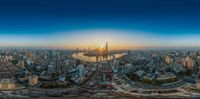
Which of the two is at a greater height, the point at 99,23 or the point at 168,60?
the point at 99,23

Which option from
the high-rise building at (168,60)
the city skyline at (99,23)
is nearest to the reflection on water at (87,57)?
the city skyline at (99,23)

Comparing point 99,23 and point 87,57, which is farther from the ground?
point 99,23

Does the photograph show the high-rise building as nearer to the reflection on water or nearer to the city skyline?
the city skyline

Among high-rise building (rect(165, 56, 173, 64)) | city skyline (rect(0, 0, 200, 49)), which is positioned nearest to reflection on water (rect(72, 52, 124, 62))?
city skyline (rect(0, 0, 200, 49))

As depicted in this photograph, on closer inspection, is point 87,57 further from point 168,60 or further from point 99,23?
point 168,60

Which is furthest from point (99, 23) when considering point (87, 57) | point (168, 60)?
point (168, 60)

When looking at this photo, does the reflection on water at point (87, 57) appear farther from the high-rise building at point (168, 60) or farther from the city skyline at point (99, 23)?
the high-rise building at point (168, 60)

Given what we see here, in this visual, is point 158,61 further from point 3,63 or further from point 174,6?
point 3,63

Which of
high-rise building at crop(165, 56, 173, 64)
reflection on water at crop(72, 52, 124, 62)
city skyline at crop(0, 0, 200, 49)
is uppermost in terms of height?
city skyline at crop(0, 0, 200, 49)

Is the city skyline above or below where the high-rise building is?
above
